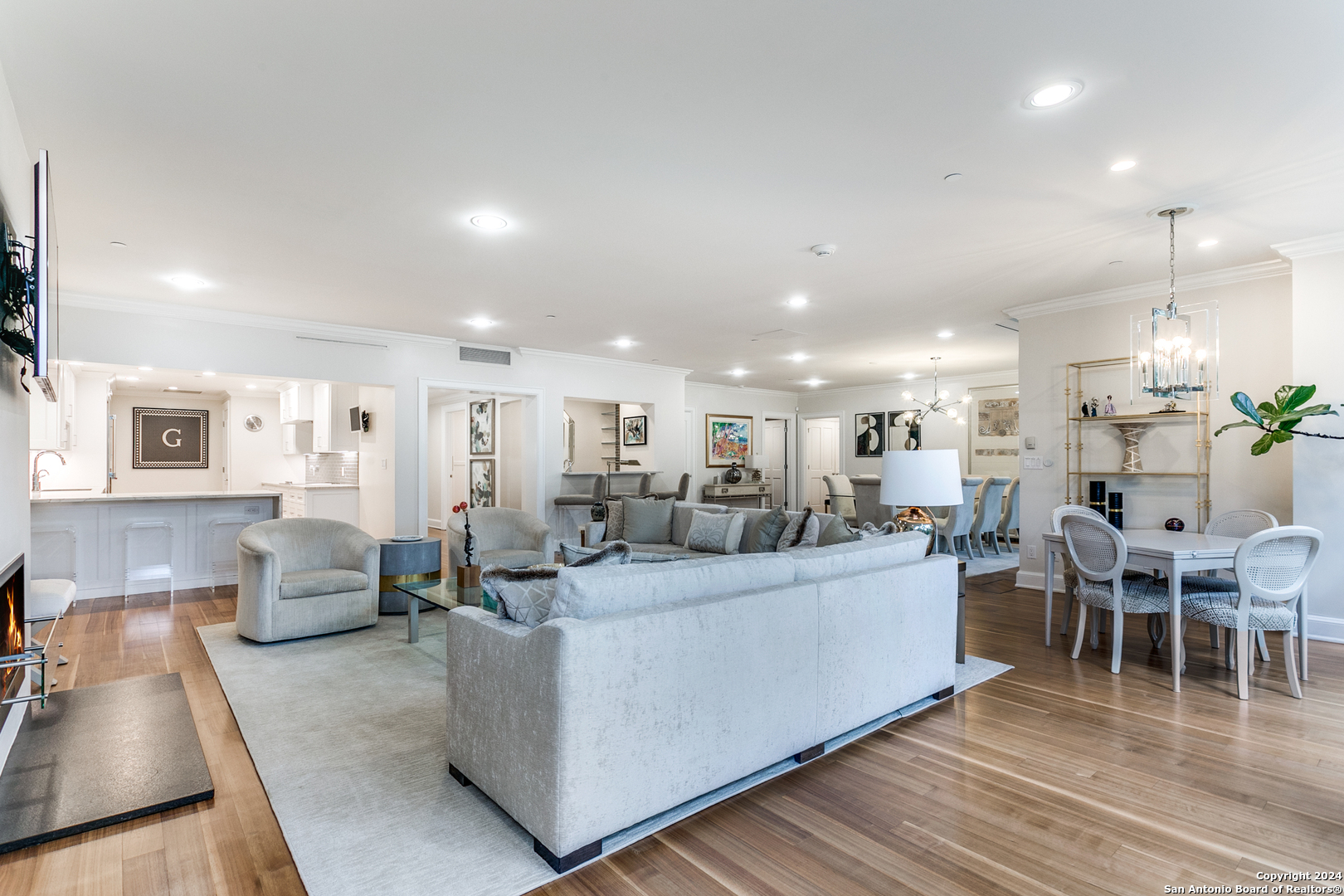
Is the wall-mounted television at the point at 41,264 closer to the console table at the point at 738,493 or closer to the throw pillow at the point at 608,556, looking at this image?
the throw pillow at the point at 608,556

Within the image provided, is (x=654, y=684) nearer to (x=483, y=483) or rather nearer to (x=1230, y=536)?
(x=1230, y=536)

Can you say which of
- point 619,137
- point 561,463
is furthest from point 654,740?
point 561,463

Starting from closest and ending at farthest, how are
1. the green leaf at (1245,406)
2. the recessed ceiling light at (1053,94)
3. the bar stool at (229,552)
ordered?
the recessed ceiling light at (1053,94), the green leaf at (1245,406), the bar stool at (229,552)

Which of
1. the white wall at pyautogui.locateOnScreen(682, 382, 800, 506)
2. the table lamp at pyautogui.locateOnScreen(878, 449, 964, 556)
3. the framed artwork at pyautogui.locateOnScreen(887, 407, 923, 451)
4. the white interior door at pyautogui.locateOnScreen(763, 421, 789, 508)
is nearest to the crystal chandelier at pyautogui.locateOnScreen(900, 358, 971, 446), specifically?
the framed artwork at pyautogui.locateOnScreen(887, 407, 923, 451)

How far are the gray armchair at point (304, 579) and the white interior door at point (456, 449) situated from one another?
16.7 ft

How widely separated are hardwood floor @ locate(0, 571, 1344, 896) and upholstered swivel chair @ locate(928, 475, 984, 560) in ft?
13.9

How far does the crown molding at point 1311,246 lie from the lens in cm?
409

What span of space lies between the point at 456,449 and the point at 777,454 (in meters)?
5.98

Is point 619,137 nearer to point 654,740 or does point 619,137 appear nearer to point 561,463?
point 654,740

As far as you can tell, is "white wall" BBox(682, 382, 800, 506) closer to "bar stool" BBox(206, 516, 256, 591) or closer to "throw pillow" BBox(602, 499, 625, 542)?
"throw pillow" BBox(602, 499, 625, 542)

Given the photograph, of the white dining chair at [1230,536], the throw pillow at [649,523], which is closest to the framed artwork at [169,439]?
the throw pillow at [649,523]

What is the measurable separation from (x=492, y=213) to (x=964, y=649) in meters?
3.65

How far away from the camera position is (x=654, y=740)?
205cm

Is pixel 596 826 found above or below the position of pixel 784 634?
below
